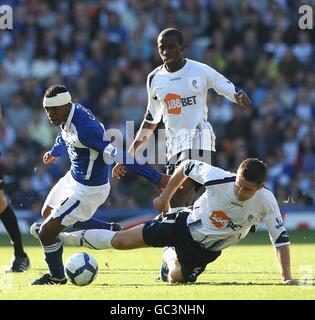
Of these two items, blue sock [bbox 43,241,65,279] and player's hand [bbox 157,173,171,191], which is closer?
player's hand [bbox 157,173,171,191]

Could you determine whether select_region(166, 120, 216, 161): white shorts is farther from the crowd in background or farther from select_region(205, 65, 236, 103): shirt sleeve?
the crowd in background

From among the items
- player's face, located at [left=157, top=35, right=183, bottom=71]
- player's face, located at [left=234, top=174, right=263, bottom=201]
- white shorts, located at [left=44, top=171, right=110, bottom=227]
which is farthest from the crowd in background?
player's face, located at [left=234, top=174, right=263, bottom=201]

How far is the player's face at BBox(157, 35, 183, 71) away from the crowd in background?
640cm

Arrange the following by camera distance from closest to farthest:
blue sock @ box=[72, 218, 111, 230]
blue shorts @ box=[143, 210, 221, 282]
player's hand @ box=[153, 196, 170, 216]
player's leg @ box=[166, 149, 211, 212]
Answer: player's hand @ box=[153, 196, 170, 216], blue shorts @ box=[143, 210, 221, 282], player's leg @ box=[166, 149, 211, 212], blue sock @ box=[72, 218, 111, 230]

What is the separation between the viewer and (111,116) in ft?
63.1

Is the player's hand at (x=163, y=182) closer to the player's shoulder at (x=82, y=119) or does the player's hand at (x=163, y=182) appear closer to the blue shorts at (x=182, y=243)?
the blue shorts at (x=182, y=243)

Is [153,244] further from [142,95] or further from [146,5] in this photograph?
[146,5]

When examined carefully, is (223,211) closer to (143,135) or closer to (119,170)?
(119,170)

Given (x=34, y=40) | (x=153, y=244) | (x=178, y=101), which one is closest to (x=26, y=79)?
(x=34, y=40)

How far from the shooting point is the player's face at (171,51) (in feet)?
35.9

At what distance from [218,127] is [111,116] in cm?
194

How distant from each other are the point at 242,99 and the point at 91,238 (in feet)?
6.87

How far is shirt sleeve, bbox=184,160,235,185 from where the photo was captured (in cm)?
968

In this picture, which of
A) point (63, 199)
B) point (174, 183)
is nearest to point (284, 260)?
point (174, 183)
